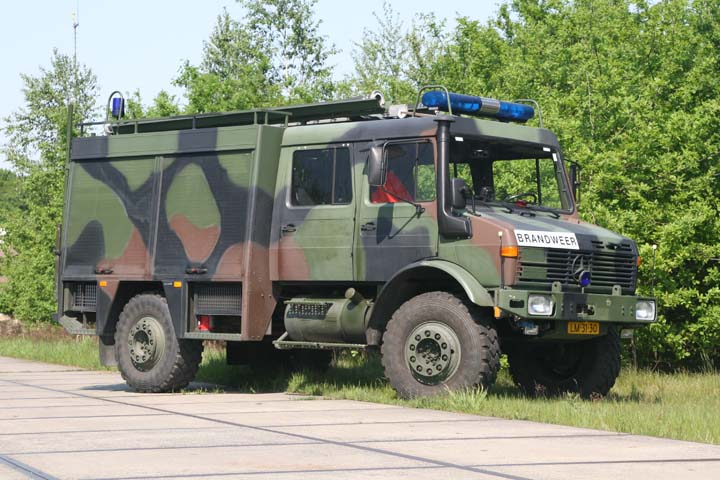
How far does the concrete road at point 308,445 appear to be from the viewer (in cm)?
778

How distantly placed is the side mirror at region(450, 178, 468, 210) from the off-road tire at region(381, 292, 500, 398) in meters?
0.89

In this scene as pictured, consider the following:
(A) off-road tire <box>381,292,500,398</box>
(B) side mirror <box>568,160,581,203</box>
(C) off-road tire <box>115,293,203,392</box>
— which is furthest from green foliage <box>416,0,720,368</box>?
(C) off-road tire <box>115,293,203,392</box>

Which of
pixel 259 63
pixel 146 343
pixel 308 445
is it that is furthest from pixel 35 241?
pixel 308 445

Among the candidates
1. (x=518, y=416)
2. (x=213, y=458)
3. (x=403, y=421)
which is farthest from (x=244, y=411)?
(x=213, y=458)

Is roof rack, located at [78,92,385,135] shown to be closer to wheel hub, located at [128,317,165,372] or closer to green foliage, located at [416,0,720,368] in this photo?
wheel hub, located at [128,317,165,372]

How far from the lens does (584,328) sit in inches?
512

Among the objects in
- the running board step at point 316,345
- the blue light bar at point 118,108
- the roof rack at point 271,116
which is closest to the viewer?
the running board step at point 316,345

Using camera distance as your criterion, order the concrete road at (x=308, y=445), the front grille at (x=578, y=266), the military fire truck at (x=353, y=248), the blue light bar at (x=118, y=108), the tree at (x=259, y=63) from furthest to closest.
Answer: the tree at (x=259, y=63)
the blue light bar at (x=118, y=108)
the military fire truck at (x=353, y=248)
the front grille at (x=578, y=266)
the concrete road at (x=308, y=445)

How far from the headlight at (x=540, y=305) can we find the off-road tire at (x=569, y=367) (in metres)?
1.69

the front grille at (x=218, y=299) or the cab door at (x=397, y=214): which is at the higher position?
the cab door at (x=397, y=214)

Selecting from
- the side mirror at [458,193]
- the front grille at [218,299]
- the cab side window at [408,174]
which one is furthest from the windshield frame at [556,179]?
the front grille at [218,299]

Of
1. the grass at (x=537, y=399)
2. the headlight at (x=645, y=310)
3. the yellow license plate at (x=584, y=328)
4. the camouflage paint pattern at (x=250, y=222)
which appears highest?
the camouflage paint pattern at (x=250, y=222)

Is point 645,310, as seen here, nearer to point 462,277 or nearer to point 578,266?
point 578,266

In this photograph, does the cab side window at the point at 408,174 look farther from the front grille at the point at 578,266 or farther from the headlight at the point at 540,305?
the headlight at the point at 540,305
